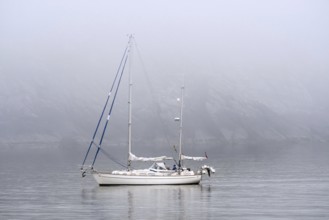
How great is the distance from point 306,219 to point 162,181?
31.4 meters

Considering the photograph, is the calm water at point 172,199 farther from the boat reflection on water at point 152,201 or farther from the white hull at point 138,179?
the white hull at point 138,179

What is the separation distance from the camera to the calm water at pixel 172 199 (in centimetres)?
7619

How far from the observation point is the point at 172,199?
291ft

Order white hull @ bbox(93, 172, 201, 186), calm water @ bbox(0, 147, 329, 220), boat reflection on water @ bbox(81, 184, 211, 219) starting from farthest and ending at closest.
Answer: white hull @ bbox(93, 172, 201, 186), boat reflection on water @ bbox(81, 184, 211, 219), calm water @ bbox(0, 147, 329, 220)

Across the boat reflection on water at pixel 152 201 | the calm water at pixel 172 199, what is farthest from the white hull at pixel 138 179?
the calm water at pixel 172 199

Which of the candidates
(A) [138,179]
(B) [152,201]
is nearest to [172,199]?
(B) [152,201]

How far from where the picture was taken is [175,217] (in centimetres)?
7400

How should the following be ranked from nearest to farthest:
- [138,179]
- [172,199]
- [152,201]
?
1. [152,201]
2. [172,199]
3. [138,179]

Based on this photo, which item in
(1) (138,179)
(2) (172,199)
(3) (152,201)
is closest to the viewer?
(3) (152,201)

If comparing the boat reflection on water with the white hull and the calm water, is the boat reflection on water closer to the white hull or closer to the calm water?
the calm water

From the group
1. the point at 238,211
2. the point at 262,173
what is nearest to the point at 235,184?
the point at 262,173

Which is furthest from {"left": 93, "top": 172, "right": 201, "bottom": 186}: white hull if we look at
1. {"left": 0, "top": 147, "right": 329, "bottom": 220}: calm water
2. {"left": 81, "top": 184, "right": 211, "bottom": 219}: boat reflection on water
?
{"left": 0, "top": 147, "right": 329, "bottom": 220}: calm water

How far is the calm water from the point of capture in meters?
76.2

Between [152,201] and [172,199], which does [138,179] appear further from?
[152,201]
